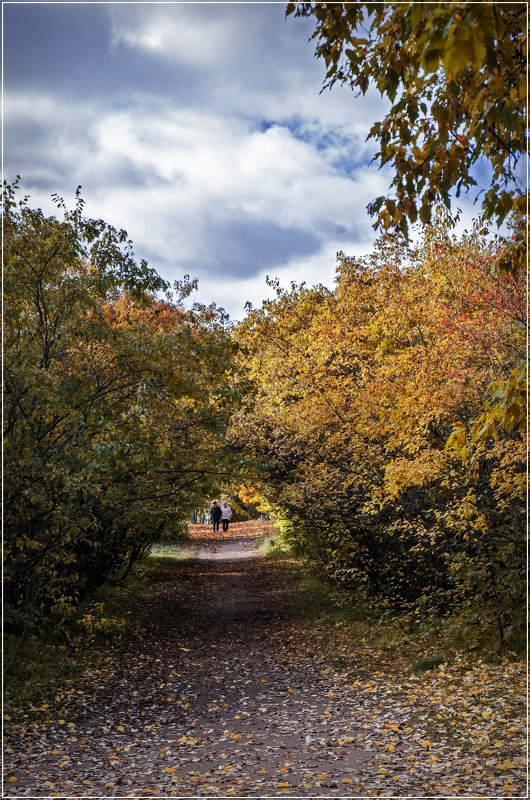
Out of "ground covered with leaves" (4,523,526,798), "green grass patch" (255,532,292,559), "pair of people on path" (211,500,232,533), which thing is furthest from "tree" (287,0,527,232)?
"pair of people on path" (211,500,232,533)

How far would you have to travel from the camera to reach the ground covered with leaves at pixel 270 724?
5.27 m

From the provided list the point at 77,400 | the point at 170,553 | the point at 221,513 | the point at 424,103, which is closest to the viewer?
the point at 424,103

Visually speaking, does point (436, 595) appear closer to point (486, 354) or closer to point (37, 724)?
point (486, 354)

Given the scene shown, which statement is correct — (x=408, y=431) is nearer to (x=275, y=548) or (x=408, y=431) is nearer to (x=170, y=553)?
(x=275, y=548)

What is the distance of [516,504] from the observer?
8.10m

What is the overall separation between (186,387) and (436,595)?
17.5ft

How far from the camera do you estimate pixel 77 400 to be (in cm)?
849

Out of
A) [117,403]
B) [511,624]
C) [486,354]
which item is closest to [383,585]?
[511,624]

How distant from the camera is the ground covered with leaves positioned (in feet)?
17.3

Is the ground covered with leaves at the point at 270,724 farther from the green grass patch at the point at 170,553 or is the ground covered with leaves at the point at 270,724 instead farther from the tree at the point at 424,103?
the green grass patch at the point at 170,553

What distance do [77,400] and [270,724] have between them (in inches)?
191

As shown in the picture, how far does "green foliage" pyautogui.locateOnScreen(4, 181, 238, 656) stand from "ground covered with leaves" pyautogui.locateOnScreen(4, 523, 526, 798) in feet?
5.29

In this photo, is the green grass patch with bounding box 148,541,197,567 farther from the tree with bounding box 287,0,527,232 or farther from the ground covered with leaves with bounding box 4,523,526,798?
the tree with bounding box 287,0,527,232

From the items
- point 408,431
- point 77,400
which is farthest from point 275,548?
point 77,400
